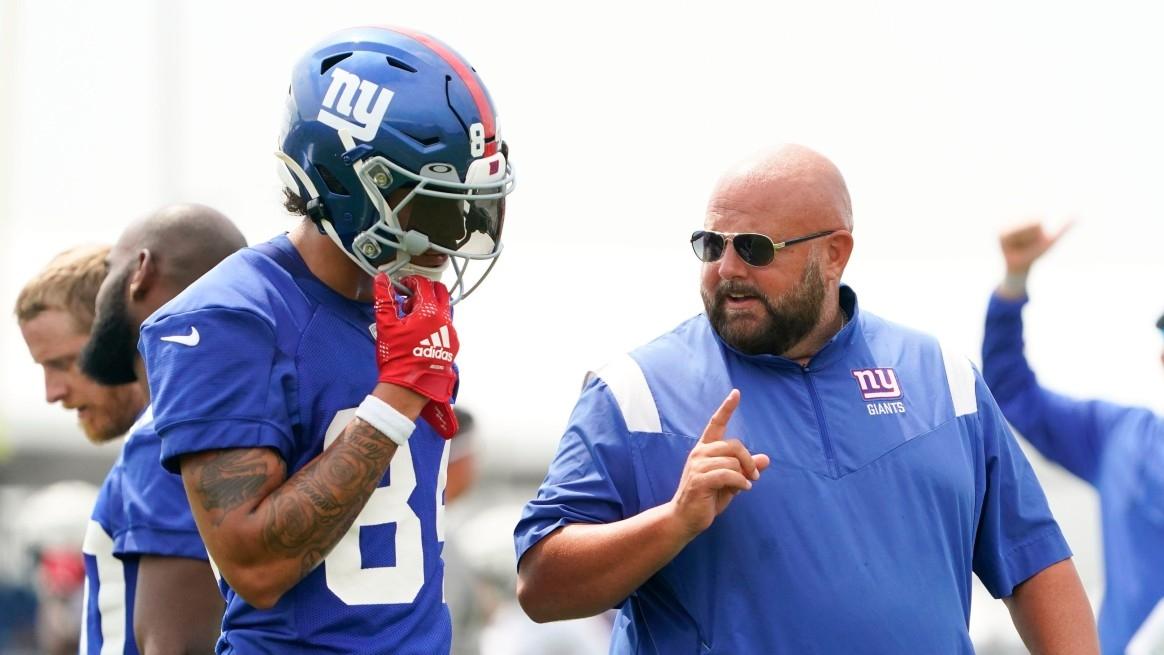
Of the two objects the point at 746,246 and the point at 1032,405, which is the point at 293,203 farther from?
the point at 1032,405

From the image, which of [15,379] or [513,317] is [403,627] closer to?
[513,317]

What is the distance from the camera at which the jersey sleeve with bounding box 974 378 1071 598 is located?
3.47 m

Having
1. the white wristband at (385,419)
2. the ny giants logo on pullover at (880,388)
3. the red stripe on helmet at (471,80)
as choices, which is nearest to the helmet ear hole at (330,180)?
the red stripe on helmet at (471,80)

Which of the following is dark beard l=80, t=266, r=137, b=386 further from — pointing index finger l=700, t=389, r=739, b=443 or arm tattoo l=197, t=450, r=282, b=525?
pointing index finger l=700, t=389, r=739, b=443

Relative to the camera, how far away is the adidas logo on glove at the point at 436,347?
8.94ft

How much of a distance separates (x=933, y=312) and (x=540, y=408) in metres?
3.34

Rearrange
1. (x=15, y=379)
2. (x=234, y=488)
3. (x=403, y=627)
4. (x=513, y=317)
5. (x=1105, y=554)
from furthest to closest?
(x=15, y=379)
(x=513, y=317)
(x=1105, y=554)
(x=403, y=627)
(x=234, y=488)

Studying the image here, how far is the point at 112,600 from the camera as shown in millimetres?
3475

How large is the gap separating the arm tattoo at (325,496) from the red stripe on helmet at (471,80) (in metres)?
0.62

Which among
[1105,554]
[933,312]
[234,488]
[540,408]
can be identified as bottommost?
[540,408]

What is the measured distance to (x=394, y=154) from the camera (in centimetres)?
281

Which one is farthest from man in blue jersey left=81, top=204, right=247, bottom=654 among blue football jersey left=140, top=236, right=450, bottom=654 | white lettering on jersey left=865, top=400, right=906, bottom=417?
white lettering on jersey left=865, top=400, right=906, bottom=417

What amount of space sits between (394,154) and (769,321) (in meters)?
0.97

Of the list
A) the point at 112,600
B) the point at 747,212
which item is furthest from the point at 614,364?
the point at 112,600
